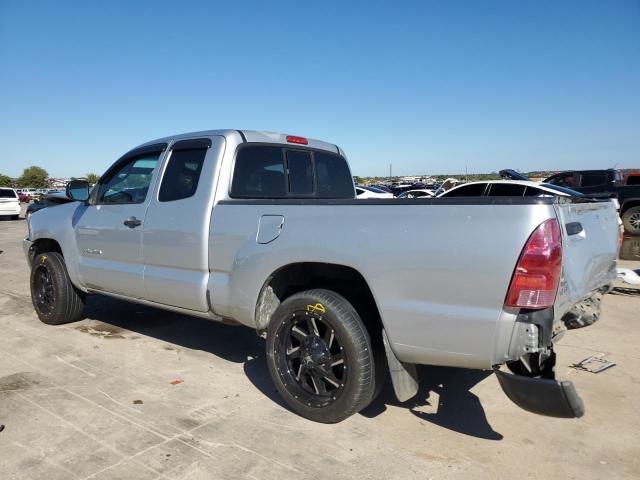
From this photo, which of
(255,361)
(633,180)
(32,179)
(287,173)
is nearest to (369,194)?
(633,180)

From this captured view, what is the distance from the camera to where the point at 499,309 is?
2521 millimetres

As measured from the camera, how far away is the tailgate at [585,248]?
8.55ft

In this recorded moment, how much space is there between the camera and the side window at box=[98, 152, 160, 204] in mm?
4492

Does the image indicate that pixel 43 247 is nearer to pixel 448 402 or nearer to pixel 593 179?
pixel 448 402

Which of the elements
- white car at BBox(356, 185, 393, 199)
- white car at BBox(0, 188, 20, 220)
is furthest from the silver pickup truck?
white car at BBox(0, 188, 20, 220)

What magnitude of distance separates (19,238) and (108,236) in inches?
557

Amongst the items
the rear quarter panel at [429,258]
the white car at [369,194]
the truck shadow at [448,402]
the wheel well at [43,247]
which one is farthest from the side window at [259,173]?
the white car at [369,194]

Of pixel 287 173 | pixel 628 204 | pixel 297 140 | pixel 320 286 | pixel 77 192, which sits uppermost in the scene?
pixel 297 140

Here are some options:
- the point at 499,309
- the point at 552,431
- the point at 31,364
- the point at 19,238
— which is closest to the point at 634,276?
the point at 552,431

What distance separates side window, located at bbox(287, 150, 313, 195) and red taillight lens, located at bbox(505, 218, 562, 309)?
2317 mm

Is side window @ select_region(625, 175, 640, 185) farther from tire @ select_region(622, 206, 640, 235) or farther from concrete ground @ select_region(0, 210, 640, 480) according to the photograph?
concrete ground @ select_region(0, 210, 640, 480)

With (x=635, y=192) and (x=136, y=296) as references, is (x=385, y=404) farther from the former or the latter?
(x=635, y=192)

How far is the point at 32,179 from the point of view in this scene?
9900 cm

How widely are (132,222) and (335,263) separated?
2.18 m
